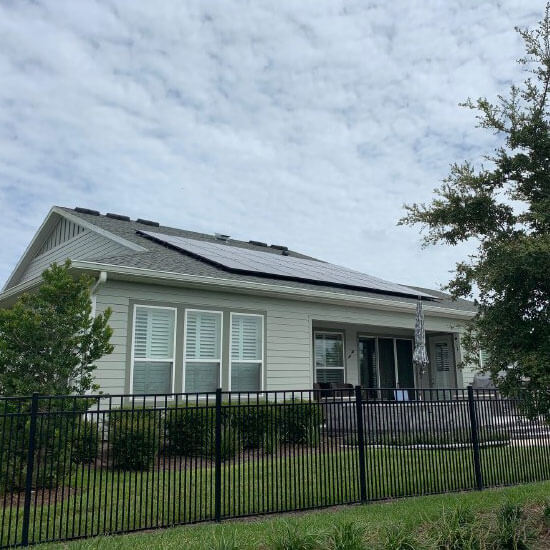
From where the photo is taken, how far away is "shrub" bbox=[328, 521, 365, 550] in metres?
4.59

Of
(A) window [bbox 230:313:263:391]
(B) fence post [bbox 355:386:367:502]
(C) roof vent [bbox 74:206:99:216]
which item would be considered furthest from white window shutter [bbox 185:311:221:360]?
(C) roof vent [bbox 74:206:99:216]

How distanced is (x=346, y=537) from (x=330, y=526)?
641 mm

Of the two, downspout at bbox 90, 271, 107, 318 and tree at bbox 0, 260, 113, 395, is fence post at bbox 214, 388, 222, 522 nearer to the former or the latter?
tree at bbox 0, 260, 113, 395

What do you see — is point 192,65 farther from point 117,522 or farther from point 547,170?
point 117,522

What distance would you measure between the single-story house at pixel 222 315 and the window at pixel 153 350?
2 centimetres

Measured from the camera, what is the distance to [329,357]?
16.1m

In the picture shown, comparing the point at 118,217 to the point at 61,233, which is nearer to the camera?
the point at 61,233

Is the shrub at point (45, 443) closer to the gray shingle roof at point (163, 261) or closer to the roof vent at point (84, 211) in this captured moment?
the gray shingle roof at point (163, 261)

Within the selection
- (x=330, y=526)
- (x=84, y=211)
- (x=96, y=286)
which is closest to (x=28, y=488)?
(x=330, y=526)

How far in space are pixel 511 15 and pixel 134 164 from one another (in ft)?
43.4

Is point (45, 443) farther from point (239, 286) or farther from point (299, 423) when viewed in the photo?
point (239, 286)

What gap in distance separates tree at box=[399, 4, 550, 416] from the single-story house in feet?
5.55

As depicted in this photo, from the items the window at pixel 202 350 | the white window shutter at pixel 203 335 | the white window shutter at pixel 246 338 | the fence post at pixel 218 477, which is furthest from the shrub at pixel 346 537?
the white window shutter at pixel 246 338

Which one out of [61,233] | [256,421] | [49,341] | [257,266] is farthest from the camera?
[61,233]
